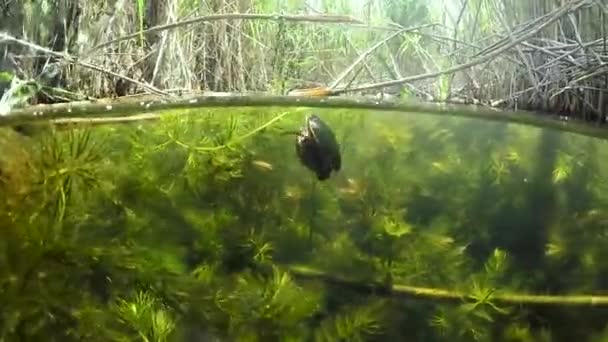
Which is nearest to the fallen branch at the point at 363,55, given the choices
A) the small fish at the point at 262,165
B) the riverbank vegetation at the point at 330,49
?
the riverbank vegetation at the point at 330,49

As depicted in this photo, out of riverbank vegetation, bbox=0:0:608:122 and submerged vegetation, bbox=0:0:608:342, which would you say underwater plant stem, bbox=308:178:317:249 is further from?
riverbank vegetation, bbox=0:0:608:122

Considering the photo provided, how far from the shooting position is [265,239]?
756 mm

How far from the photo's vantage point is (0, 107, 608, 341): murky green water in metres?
0.74

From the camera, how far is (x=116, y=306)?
0.73 meters

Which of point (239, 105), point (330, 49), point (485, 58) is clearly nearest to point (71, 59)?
point (239, 105)

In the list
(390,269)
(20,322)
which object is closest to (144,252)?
(20,322)

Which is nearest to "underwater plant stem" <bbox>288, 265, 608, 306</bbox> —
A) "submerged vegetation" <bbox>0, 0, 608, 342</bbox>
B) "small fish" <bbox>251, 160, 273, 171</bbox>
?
"submerged vegetation" <bbox>0, 0, 608, 342</bbox>

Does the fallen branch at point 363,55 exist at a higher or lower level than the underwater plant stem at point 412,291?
higher

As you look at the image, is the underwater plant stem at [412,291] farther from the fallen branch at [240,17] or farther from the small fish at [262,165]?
the fallen branch at [240,17]

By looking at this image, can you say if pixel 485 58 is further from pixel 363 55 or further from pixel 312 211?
pixel 312 211

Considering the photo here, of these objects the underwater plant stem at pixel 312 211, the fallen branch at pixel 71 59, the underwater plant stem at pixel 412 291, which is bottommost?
the underwater plant stem at pixel 412 291

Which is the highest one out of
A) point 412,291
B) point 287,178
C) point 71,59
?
point 71,59

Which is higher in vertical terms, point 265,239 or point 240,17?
point 240,17

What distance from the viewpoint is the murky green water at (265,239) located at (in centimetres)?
74
